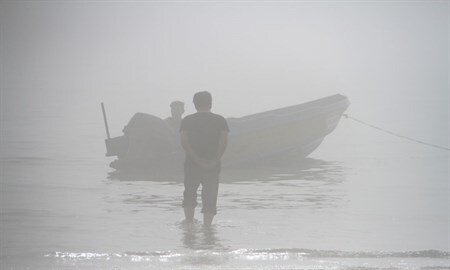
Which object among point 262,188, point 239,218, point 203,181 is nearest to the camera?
point 203,181

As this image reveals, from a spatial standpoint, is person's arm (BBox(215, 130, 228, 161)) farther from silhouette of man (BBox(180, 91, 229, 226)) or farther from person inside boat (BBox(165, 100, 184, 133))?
person inside boat (BBox(165, 100, 184, 133))

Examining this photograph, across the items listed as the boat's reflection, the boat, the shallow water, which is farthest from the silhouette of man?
the boat's reflection

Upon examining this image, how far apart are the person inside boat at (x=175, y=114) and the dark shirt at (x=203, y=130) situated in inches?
238

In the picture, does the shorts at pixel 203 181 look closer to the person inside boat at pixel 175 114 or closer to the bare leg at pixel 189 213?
the bare leg at pixel 189 213

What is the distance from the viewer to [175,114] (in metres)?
17.5

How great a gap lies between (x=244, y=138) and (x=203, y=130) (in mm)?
9782

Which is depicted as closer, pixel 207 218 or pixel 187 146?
pixel 187 146

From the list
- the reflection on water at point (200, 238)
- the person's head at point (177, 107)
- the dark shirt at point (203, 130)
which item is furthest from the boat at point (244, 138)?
the dark shirt at point (203, 130)

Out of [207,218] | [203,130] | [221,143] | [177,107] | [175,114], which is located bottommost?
[207,218]

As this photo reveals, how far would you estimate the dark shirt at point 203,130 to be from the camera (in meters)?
10.5

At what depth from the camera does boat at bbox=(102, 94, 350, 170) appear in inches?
759

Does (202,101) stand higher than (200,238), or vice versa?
(202,101)

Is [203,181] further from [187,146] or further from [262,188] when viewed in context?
[262,188]

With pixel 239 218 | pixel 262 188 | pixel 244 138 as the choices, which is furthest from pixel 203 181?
pixel 244 138
